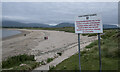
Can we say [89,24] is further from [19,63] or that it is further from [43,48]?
[43,48]

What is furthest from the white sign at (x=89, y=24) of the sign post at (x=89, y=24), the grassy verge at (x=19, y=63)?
the grassy verge at (x=19, y=63)

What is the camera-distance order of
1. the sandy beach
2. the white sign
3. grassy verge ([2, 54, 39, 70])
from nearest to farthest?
the white sign → grassy verge ([2, 54, 39, 70]) → the sandy beach

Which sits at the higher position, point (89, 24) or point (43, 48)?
point (89, 24)

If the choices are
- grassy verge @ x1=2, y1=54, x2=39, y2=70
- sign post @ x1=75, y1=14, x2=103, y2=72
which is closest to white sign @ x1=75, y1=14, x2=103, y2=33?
sign post @ x1=75, y1=14, x2=103, y2=72

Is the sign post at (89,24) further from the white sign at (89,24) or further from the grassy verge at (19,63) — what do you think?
the grassy verge at (19,63)

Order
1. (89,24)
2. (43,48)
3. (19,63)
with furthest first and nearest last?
(43,48) → (19,63) → (89,24)

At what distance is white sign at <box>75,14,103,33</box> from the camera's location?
15.9ft

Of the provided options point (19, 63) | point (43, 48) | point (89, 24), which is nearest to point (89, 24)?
point (89, 24)

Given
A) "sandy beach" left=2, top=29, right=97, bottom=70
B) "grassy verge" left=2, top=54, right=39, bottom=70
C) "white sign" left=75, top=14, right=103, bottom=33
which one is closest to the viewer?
"white sign" left=75, top=14, right=103, bottom=33

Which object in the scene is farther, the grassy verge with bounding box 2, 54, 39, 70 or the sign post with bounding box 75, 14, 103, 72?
the grassy verge with bounding box 2, 54, 39, 70

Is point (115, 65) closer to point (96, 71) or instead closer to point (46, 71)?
point (96, 71)

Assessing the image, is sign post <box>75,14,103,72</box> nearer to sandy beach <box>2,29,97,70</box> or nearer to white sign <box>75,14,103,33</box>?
white sign <box>75,14,103,33</box>

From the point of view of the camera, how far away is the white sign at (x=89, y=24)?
4.86 meters

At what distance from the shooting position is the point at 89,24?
5.02 metres
